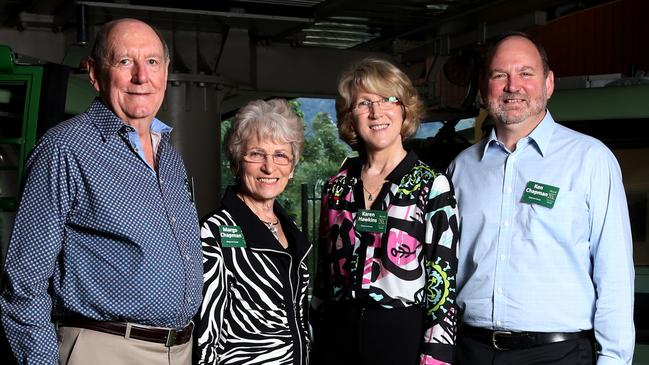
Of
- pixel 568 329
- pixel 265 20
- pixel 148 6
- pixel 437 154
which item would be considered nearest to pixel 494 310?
pixel 568 329

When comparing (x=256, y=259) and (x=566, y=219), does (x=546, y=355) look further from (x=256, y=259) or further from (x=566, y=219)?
(x=256, y=259)

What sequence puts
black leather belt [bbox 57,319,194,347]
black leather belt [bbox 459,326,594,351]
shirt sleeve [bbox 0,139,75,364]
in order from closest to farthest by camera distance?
shirt sleeve [bbox 0,139,75,364]
black leather belt [bbox 57,319,194,347]
black leather belt [bbox 459,326,594,351]

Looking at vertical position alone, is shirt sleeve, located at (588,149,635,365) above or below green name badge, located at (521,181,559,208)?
below

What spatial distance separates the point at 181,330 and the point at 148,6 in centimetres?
752

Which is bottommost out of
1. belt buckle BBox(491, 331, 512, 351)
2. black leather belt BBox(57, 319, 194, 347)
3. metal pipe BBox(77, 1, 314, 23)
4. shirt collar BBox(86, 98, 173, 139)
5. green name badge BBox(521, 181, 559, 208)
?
belt buckle BBox(491, 331, 512, 351)

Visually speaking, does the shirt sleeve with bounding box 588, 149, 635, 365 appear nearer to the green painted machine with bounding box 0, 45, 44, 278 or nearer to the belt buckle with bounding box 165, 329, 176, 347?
the belt buckle with bounding box 165, 329, 176, 347

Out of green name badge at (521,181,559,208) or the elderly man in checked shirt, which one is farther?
green name badge at (521,181,559,208)

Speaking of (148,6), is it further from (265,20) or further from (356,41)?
(356,41)

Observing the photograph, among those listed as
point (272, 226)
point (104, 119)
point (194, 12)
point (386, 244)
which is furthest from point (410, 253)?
point (194, 12)

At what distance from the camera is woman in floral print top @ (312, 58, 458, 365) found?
281 centimetres

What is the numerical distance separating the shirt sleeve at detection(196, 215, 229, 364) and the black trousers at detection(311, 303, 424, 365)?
1.36 ft

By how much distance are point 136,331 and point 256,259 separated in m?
0.51

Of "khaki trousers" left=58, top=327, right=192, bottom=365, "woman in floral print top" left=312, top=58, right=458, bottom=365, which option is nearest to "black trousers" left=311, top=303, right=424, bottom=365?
"woman in floral print top" left=312, top=58, right=458, bottom=365

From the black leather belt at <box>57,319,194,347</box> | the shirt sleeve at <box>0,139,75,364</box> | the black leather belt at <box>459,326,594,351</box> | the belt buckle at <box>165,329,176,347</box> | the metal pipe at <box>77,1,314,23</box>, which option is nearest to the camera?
the shirt sleeve at <box>0,139,75,364</box>
